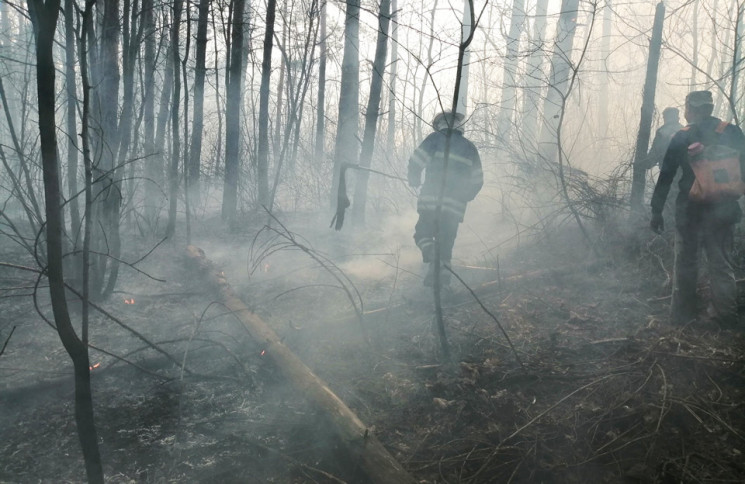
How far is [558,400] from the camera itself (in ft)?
10.6

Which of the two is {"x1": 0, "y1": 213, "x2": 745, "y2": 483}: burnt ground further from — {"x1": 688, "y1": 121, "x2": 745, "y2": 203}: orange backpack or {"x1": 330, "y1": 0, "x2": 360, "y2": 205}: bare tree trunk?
{"x1": 330, "y1": 0, "x2": 360, "y2": 205}: bare tree trunk

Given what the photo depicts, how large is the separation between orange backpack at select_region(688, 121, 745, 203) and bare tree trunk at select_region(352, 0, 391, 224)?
5637 millimetres

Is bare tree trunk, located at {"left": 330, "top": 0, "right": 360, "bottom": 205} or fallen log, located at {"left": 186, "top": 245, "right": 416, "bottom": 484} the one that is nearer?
fallen log, located at {"left": 186, "top": 245, "right": 416, "bottom": 484}

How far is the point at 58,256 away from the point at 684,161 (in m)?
4.68

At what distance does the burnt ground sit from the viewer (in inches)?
104

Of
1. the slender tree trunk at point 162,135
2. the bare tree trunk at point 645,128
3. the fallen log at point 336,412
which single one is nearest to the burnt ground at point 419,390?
the fallen log at point 336,412

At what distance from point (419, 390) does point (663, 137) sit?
17.7 ft

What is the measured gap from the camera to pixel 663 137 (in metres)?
6.42

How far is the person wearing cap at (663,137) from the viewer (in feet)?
20.5

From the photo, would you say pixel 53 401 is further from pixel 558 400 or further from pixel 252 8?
pixel 252 8

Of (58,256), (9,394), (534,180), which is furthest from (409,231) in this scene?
(58,256)

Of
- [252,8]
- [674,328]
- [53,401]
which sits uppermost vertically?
[252,8]

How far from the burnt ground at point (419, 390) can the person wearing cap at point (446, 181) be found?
0.64 meters

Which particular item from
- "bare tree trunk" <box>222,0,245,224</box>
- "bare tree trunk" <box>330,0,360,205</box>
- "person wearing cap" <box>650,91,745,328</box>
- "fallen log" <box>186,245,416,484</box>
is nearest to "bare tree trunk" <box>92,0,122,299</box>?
"fallen log" <box>186,245,416,484</box>
